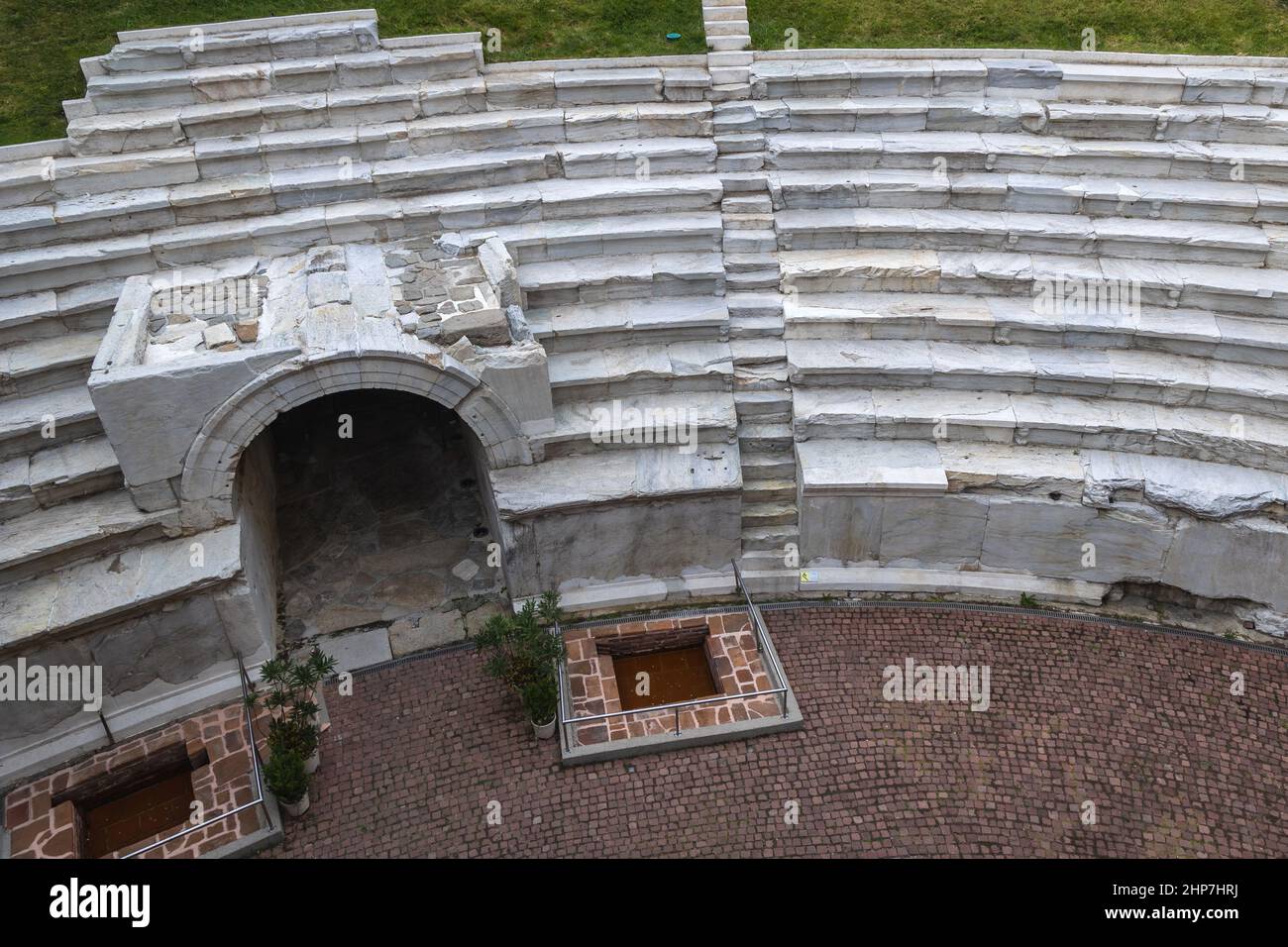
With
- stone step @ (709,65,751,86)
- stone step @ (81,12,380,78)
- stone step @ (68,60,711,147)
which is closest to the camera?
stone step @ (68,60,711,147)

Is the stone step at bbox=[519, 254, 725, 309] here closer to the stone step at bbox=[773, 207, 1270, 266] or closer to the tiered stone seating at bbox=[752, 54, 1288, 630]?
the stone step at bbox=[773, 207, 1270, 266]

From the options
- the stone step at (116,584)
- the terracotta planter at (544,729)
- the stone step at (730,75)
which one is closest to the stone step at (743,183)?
the stone step at (730,75)

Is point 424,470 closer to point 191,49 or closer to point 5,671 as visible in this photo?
point 5,671

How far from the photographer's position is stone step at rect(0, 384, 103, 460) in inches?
363

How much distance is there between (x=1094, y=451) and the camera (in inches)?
396

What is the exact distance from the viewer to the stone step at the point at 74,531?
28.3 ft

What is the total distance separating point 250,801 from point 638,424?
4.97m

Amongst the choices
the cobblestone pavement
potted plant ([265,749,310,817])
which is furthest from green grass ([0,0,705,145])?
potted plant ([265,749,310,817])

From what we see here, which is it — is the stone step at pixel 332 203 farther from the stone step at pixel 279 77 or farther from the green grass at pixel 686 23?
the green grass at pixel 686 23

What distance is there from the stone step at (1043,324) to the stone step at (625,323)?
923 millimetres

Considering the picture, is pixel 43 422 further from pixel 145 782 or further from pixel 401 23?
pixel 401 23

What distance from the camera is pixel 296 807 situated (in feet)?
27.1

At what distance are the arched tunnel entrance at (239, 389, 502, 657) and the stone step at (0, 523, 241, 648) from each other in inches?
40.4

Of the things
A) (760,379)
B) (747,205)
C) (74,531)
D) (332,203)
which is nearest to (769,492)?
(760,379)
